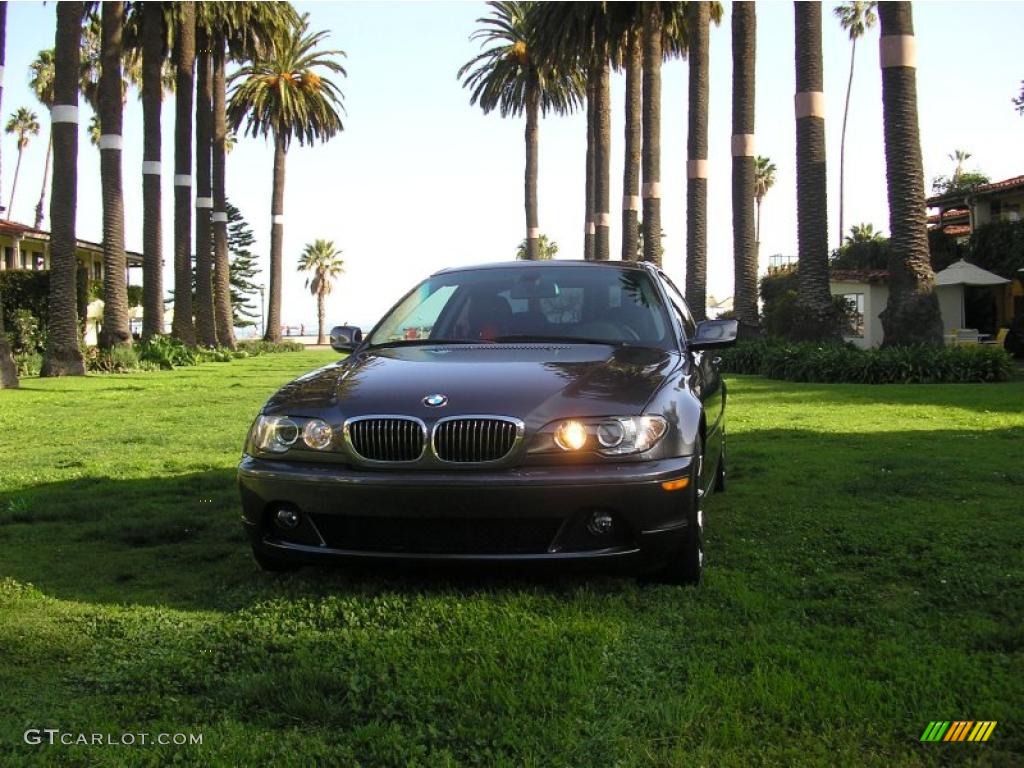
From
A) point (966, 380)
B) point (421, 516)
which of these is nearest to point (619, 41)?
point (966, 380)

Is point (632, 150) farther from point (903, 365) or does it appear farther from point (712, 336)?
point (712, 336)

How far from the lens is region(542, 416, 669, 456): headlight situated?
372 centimetres

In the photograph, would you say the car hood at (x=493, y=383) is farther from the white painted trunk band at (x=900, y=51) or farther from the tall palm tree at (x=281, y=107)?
the tall palm tree at (x=281, y=107)

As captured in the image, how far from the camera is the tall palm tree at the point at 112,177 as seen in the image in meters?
22.0

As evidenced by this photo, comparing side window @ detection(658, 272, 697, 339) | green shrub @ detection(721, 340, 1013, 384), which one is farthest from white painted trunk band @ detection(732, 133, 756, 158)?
side window @ detection(658, 272, 697, 339)

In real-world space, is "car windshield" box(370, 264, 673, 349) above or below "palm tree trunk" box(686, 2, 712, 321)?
below

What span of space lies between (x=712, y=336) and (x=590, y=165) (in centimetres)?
3396

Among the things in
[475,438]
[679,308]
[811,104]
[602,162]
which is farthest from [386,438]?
[602,162]

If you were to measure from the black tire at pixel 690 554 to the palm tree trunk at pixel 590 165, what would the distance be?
30.2 m

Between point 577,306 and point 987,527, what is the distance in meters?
2.40

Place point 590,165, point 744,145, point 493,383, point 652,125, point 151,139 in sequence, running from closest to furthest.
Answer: point 493,383, point 744,145, point 151,139, point 652,125, point 590,165

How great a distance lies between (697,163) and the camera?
80.2 ft

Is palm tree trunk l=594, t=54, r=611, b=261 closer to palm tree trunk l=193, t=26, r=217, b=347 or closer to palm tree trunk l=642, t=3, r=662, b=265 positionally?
palm tree trunk l=642, t=3, r=662, b=265

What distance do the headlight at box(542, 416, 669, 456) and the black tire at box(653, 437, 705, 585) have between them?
308 millimetres
